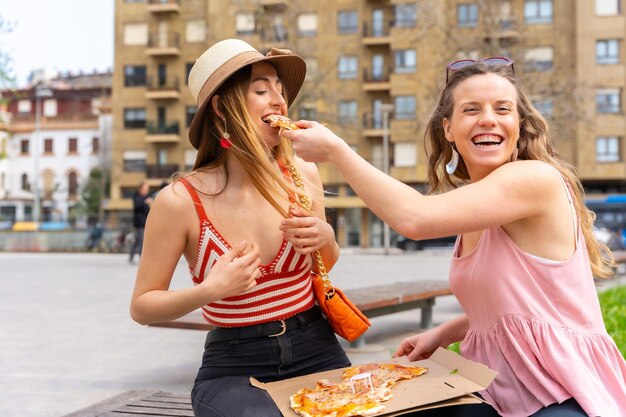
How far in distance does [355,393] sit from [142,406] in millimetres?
1393

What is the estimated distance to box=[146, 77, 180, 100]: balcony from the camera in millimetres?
49594

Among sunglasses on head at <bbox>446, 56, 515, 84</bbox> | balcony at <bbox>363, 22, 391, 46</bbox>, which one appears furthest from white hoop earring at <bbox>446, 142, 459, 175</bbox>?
balcony at <bbox>363, 22, 391, 46</bbox>

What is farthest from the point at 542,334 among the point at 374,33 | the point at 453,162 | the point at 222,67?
the point at 374,33

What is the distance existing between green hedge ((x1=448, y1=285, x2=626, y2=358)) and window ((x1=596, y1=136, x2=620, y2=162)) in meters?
35.6

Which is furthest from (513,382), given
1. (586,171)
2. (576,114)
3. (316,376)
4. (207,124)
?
(586,171)

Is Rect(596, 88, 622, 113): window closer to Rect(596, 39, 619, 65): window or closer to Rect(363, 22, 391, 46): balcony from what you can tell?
Rect(596, 39, 619, 65): window

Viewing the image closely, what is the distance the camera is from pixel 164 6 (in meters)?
49.4

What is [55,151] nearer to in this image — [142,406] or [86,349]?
[86,349]

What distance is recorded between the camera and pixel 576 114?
92.1 feet

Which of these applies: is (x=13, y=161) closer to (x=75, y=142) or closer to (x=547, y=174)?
(x=75, y=142)

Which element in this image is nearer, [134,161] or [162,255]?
[162,255]

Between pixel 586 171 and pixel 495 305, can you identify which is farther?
pixel 586 171

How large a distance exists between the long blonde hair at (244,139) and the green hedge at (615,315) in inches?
114

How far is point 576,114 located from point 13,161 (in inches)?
2252
